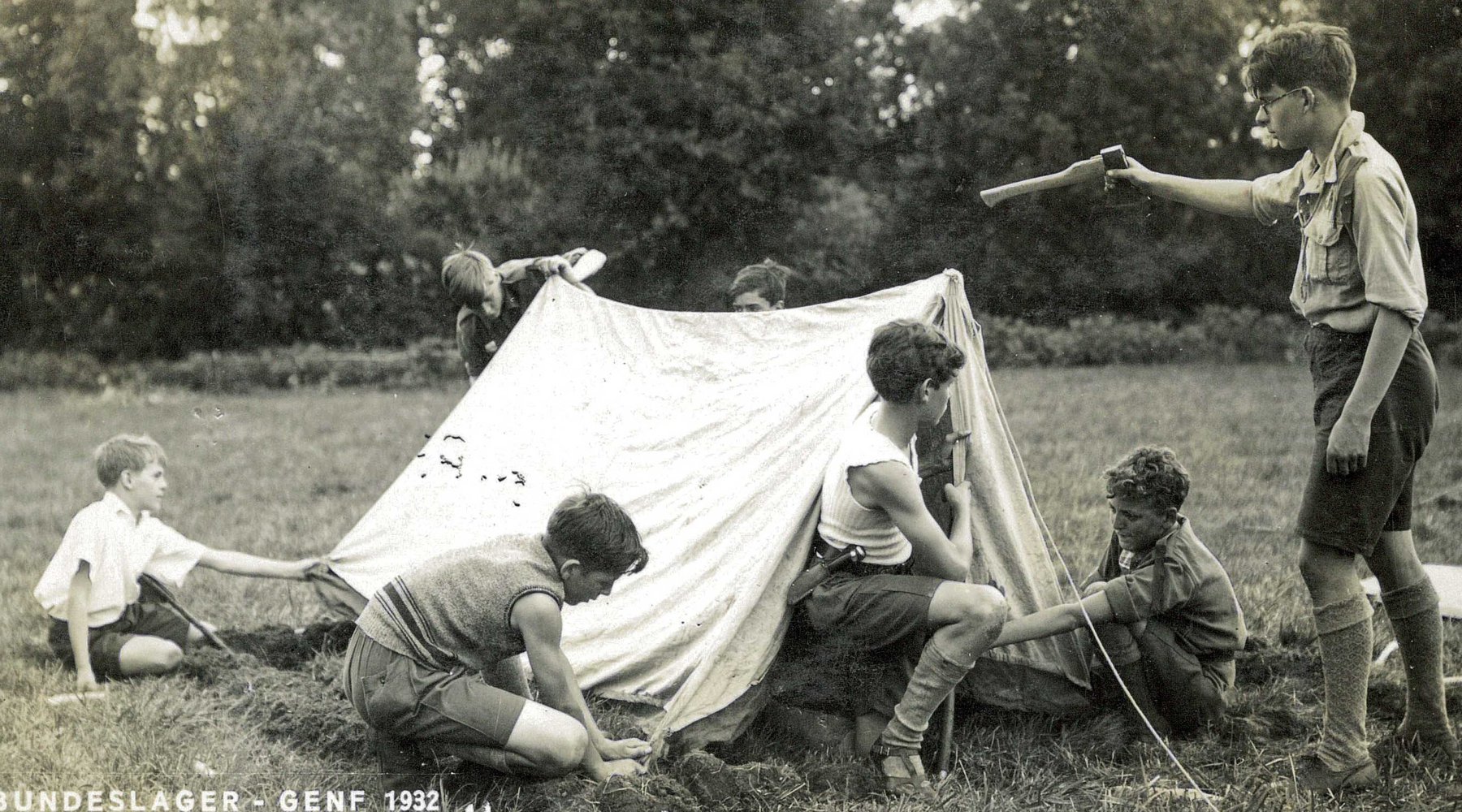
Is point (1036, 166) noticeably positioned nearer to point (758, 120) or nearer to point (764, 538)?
point (758, 120)

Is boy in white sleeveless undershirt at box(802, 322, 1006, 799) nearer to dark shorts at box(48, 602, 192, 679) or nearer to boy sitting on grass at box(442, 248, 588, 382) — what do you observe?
boy sitting on grass at box(442, 248, 588, 382)

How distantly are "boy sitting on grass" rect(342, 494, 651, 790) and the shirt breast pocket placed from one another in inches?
74.9

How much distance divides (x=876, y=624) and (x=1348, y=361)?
1398mm

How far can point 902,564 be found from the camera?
3145 millimetres

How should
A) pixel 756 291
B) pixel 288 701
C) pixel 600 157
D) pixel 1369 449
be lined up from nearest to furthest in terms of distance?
pixel 1369 449 → pixel 288 701 → pixel 756 291 → pixel 600 157

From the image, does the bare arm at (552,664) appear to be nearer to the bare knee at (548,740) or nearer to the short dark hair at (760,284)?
the bare knee at (548,740)

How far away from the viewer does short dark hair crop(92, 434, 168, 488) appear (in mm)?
4094

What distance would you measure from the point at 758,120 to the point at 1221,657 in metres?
9.98

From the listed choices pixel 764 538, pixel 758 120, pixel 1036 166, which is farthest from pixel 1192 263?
pixel 764 538

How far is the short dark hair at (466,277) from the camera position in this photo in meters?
4.86

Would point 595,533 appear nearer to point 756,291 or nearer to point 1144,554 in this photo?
point 1144,554

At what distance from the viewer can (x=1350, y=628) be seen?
295 centimetres

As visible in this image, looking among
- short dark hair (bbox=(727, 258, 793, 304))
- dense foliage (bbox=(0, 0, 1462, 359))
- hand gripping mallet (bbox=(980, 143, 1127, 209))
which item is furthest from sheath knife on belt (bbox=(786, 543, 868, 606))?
dense foliage (bbox=(0, 0, 1462, 359))

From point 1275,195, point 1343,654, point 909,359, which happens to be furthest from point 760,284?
point 1343,654
